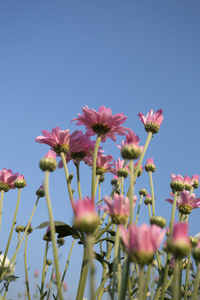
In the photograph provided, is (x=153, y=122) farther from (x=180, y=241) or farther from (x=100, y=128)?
(x=180, y=241)

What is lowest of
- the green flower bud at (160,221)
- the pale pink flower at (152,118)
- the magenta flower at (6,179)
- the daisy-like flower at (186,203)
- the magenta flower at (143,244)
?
the magenta flower at (143,244)

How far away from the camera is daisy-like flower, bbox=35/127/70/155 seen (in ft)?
6.04

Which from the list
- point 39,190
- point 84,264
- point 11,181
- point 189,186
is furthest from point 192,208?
point 11,181

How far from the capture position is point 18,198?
224 centimetres

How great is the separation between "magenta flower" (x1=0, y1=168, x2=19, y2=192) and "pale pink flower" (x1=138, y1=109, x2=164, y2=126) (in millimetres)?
1114

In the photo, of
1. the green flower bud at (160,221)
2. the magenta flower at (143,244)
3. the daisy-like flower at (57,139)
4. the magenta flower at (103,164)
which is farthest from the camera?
the magenta flower at (103,164)

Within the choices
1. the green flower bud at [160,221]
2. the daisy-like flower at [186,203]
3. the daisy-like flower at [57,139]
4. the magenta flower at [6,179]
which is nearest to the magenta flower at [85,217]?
the green flower bud at [160,221]

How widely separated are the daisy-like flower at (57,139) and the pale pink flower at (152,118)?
480mm

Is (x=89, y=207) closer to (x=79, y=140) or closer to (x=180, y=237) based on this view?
(x=180, y=237)

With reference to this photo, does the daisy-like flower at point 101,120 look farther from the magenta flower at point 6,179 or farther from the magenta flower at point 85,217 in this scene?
the magenta flower at point 85,217

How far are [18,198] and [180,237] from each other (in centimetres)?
170

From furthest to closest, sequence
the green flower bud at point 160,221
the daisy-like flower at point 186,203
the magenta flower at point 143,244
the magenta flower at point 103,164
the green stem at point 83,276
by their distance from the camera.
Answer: the magenta flower at point 103,164
the daisy-like flower at point 186,203
the green stem at point 83,276
the green flower bud at point 160,221
the magenta flower at point 143,244

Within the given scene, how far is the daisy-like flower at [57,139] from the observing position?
1841mm

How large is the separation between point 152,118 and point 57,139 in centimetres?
59
